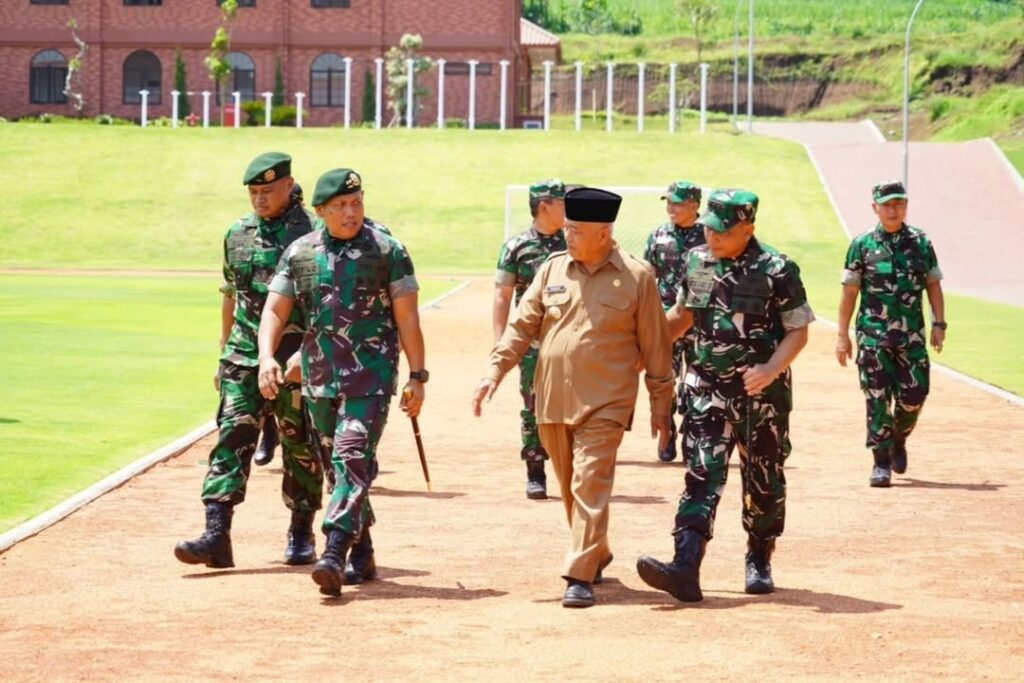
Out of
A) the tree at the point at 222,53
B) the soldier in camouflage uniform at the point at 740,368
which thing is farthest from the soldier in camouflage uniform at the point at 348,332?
the tree at the point at 222,53

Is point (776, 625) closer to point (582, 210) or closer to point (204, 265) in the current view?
point (582, 210)

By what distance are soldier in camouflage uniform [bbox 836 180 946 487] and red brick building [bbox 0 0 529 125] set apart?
69.0 m

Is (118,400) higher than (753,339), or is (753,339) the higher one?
(753,339)

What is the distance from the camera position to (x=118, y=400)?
17984 millimetres

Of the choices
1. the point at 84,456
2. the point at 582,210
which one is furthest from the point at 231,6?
the point at 582,210

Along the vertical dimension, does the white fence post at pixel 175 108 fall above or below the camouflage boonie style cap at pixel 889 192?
above

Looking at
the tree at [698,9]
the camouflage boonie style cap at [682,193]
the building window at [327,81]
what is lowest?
the camouflage boonie style cap at [682,193]

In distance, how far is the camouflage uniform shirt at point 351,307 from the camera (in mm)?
9234

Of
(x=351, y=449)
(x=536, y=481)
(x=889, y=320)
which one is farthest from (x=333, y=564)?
(x=889, y=320)

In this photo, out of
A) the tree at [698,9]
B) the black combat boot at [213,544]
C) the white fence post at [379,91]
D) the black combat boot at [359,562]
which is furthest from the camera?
the tree at [698,9]

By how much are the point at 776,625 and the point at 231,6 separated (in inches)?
2896

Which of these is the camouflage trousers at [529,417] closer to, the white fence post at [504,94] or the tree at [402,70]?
the white fence post at [504,94]

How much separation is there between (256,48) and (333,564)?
3002 inches

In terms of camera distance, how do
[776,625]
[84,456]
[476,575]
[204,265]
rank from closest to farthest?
1. [776,625]
2. [476,575]
3. [84,456]
4. [204,265]
